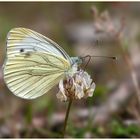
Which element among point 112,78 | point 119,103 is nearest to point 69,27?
point 112,78

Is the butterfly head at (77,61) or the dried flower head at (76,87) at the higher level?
the butterfly head at (77,61)

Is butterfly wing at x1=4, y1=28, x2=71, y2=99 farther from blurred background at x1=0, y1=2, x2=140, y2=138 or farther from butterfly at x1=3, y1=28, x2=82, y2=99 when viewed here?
blurred background at x1=0, y1=2, x2=140, y2=138

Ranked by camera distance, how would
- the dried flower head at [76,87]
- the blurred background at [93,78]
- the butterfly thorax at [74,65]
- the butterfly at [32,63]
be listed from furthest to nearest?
the blurred background at [93,78], the butterfly at [32,63], the butterfly thorax at [74,65], the dried flower head at [76,87]

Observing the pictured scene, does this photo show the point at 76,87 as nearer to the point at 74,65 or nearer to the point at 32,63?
the point at 74,65

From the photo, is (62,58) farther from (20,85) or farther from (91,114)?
(91,114)

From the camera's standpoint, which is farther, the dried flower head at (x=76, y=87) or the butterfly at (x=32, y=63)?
the butterfly at (x=32, y=63)

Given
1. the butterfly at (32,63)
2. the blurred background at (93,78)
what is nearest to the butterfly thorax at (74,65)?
the butterfly at (32,63)

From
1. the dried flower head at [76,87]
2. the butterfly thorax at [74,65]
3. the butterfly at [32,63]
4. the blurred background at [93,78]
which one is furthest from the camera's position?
the blurred background at [93,78]

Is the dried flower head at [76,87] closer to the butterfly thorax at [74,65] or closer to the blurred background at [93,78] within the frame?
the butterfly thorax at [74,65]

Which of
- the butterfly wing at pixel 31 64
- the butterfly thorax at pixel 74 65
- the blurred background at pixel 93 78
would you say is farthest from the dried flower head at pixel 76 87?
the blurred background at pixel 93 78
